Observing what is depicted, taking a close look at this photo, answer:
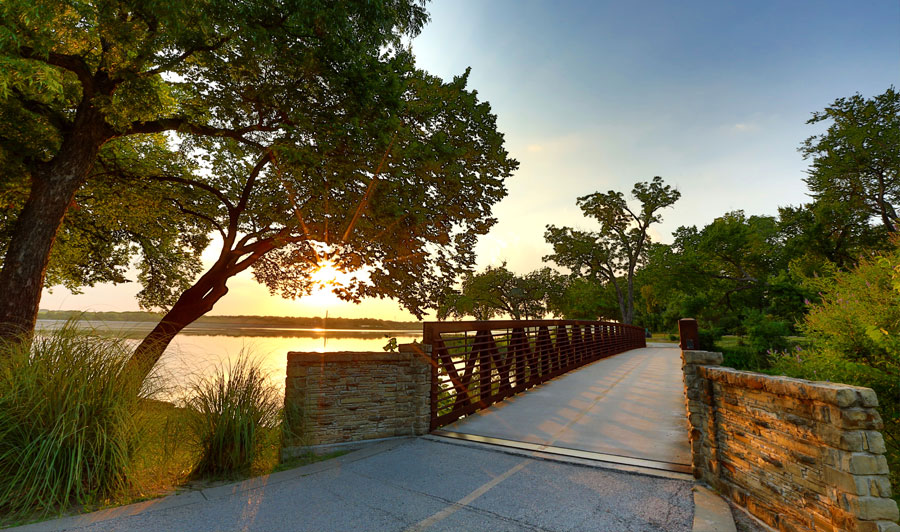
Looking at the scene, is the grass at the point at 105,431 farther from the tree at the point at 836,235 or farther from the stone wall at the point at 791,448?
the tree at the point at 836,235

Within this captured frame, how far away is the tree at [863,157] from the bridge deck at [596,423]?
19417mm

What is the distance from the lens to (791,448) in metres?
2.69

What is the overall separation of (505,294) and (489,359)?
36.0m

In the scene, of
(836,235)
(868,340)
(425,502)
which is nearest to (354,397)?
(425,502)

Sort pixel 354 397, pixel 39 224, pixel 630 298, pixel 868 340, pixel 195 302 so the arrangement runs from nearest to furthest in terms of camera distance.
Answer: pixel 868 340, pixel 354 397, pixel 39 224, pixel 195 302, pixel 630 298

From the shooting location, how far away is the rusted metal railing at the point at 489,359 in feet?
20.7

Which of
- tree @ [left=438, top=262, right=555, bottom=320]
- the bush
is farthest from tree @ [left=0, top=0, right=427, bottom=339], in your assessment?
tree @ [left=438, top=262, right=555, bottom=320]

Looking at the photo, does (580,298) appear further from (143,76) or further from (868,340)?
(143,76)

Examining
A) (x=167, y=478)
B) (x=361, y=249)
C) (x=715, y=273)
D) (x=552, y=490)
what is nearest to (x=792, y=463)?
(x=552, y=490)

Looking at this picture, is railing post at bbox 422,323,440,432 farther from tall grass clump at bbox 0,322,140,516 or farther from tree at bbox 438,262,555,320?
tree at bbox 438,262,555,320

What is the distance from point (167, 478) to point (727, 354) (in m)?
15.1

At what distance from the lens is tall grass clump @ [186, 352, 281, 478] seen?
424cm

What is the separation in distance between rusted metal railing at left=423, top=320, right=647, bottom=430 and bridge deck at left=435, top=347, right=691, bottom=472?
0.30 metres

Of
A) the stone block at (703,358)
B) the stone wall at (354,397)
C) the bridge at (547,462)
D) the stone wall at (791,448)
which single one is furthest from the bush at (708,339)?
the stone wall at (354,397)
